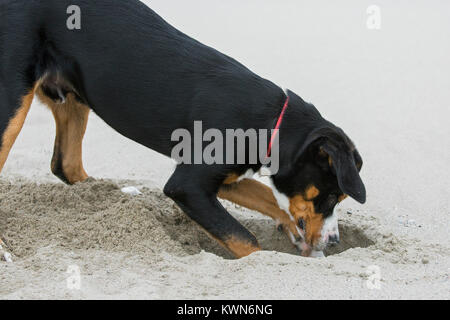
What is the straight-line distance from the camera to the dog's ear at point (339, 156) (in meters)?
4.47

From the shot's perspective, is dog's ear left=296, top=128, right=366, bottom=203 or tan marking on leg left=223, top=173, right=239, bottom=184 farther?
tan marking on leg left=223, top=173, right=239, bottom=184

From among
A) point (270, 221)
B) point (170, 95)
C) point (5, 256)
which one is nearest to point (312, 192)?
point (270, 221)

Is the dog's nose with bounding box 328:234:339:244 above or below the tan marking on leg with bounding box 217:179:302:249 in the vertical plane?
below

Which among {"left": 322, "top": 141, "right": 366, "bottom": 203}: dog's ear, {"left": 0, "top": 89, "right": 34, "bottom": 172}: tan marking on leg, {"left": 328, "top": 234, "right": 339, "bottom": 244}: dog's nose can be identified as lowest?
{"left": 328, "top": 234, "right": 339, "bottom": 244}: dog's nose

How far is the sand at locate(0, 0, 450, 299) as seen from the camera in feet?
13.3

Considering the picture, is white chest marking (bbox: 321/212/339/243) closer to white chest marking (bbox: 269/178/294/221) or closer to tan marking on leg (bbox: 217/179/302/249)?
white chest marking (bbox: 269/178/294/221)

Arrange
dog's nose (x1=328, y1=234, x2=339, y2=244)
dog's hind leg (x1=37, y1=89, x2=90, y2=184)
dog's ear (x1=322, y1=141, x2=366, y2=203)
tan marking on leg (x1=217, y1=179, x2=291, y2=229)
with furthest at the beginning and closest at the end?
dog's hind leg (x1=37, y1=89, x2=90, y2=184)
tan marking on leg (x1=217, y1=179, x2=291, y2=229)
dog's nose (x1=328, y1=234, x2=339, y2=244)
dog's ear (x1=322, y1=141, x2=366, y2=203)

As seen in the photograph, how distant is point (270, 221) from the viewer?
5625 millimetres

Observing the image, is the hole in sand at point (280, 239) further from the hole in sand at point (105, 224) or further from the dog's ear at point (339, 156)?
the dog's ear at point (339, 156)

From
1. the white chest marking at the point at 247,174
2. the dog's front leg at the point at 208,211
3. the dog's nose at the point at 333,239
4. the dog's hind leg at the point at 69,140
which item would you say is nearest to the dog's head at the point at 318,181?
the dog's nose at the point at 333,239

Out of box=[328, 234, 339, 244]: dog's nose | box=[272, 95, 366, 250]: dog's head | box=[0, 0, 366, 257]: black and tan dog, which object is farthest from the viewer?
box=[328, 234, 339, 244]: dog's nose

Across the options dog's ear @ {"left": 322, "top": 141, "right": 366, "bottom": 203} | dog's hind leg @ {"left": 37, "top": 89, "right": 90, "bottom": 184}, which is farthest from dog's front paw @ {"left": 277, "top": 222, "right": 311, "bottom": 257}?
dog's hind leg @ {"left": 37, "top": 89, "right": 90, "bottom": 184}
